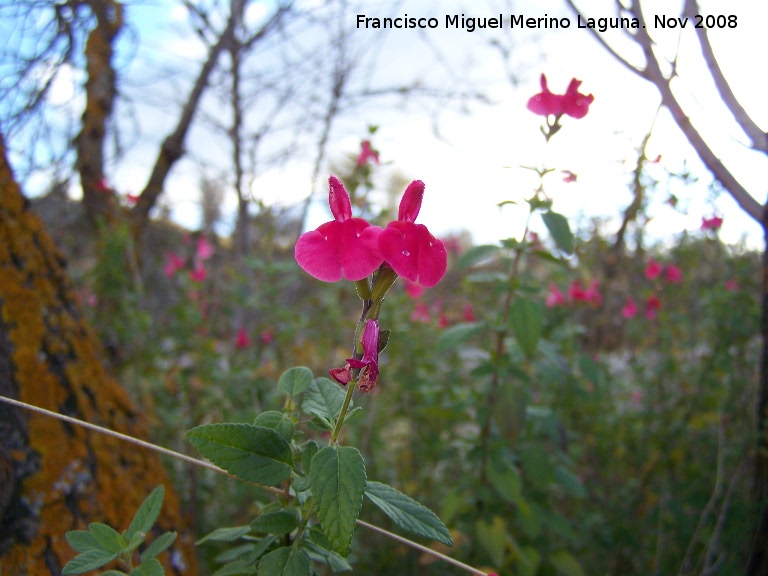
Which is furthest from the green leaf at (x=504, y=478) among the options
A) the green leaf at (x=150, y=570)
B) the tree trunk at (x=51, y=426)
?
the green leaf at (x=150, y=570)

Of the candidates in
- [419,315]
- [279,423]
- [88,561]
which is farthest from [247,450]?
[419,315]

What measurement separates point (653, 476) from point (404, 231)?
2.47 m

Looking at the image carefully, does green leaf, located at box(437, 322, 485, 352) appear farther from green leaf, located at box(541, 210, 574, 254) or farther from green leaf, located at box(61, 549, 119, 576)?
green leaf, located at box(61, 549, 119, 576)

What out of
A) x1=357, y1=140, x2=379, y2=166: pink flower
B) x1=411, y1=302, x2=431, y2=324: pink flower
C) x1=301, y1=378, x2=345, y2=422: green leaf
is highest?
x1=357, y1=140, x2=379, y2=166: pink flower

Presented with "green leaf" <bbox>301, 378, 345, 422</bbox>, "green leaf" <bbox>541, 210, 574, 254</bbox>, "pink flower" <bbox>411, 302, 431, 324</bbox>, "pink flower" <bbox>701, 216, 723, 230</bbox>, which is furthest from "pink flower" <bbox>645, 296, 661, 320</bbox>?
"green leaf" <bbox>301, 378, 345, 422</bbox>

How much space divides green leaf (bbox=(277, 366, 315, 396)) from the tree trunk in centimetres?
73

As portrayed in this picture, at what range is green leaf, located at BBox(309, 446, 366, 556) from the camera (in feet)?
2.14

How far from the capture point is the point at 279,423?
838 millimetres

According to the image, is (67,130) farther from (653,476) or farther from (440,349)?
(653,476)

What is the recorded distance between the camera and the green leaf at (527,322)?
5.14 feet

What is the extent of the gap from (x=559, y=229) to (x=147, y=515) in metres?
1.16

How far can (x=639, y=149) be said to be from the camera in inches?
101

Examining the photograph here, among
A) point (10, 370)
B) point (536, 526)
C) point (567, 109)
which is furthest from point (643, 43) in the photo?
point (10, 370)

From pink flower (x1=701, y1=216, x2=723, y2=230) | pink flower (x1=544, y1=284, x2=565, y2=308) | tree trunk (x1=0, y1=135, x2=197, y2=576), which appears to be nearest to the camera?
tree trunk (x1=0, y1=135, x2=197, y2=576)
